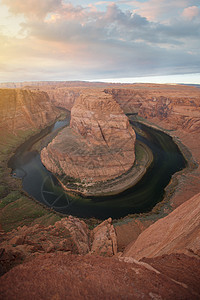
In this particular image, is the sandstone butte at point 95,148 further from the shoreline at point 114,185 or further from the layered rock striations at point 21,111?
the layered rock striations at point 21,111

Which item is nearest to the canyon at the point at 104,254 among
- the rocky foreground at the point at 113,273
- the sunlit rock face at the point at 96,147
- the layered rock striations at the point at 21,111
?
the rocky foreground at the point at 113,273

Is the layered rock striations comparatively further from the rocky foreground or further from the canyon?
the rocky foreground

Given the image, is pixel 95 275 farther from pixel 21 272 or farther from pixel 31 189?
pixel 31 189

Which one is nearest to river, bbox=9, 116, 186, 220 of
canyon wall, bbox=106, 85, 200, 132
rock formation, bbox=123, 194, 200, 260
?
rock formation, bbox=123, 194, 200, 260

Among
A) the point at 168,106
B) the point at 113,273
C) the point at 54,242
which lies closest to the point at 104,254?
the point at 54,242

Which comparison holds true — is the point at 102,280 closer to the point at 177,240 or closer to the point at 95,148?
the point at 177,240

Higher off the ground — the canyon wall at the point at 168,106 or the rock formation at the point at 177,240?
the canyon wall at the point at 168,106

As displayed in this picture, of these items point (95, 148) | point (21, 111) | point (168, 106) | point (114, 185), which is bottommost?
point (114, 185)
